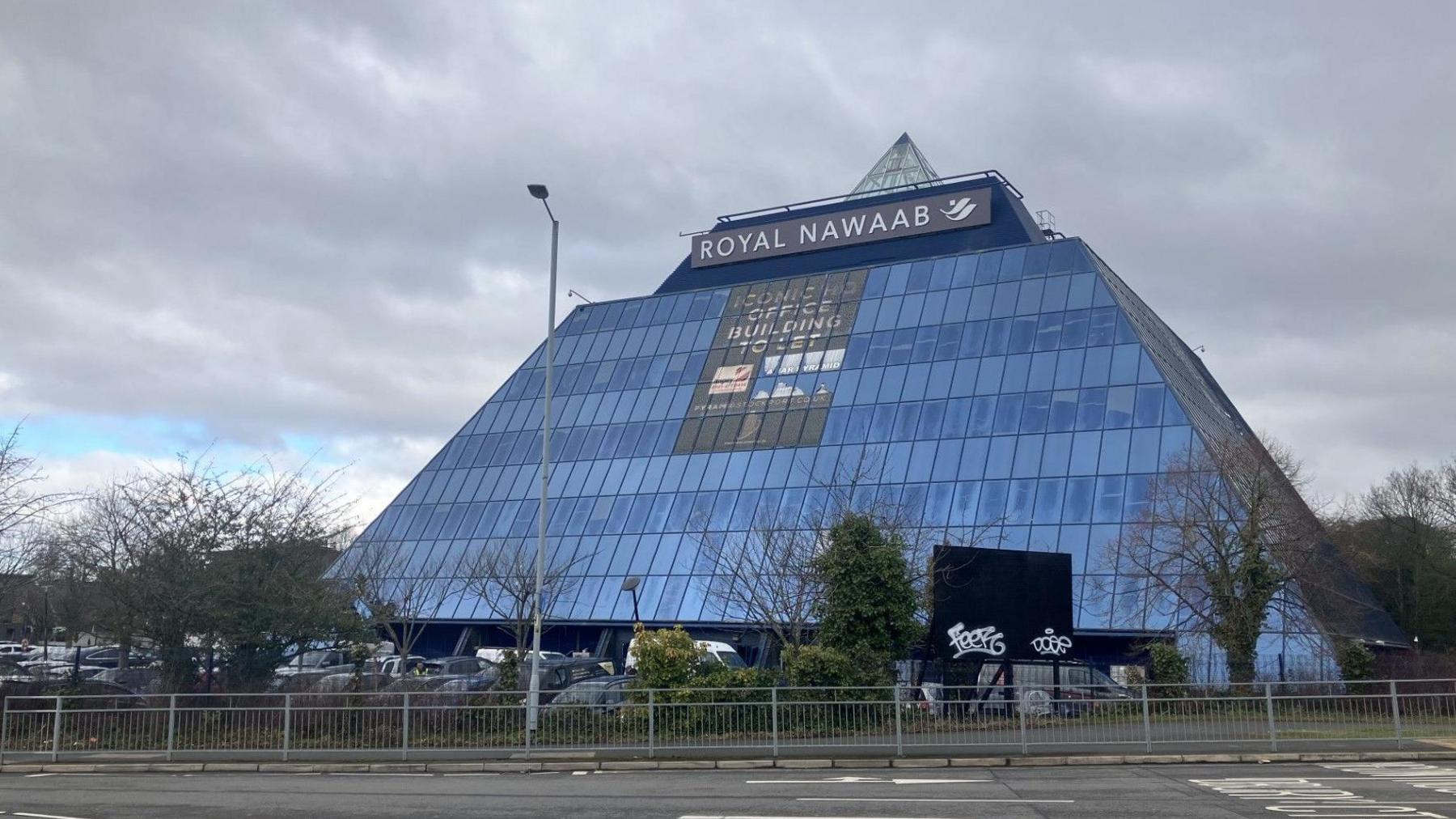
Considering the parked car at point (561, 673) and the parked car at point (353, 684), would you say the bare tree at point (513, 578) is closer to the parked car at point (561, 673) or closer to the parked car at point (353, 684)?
the parked car at point (561, 673)

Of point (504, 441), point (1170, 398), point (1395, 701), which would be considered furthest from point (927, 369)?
point (1395, 701)

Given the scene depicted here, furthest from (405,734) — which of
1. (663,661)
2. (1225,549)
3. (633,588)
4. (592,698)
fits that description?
(1225,549)

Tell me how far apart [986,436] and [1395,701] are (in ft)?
71.4

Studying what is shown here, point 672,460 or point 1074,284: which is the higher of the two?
point 1074,284

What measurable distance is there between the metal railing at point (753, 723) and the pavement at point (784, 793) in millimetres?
1528

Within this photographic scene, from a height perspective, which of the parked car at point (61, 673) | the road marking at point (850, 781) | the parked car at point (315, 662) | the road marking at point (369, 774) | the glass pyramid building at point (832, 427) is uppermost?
the glass pyramid building at point (832, 427)

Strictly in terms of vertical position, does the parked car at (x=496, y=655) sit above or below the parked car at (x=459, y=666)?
above

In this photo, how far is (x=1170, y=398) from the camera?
3956cm

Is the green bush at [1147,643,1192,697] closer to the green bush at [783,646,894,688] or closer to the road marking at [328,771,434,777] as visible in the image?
the green bush at [783,646,894,688]

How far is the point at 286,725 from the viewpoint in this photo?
74.4 ft

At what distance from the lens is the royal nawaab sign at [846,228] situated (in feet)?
174

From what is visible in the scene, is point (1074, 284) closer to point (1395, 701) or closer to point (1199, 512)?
point (1199, 512)

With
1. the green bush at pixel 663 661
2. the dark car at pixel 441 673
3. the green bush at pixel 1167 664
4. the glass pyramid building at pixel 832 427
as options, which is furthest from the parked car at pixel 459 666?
the green bush at pixel 1167 664

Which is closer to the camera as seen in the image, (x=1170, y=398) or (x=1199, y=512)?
(x=1199, y=512)
